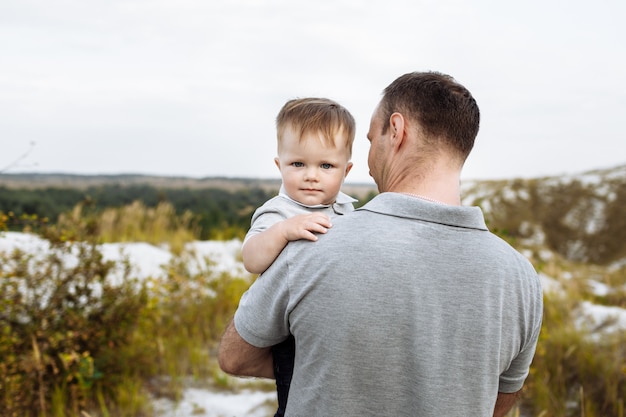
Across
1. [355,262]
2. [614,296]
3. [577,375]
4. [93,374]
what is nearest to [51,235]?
[93,374]

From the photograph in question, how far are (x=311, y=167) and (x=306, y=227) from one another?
59cm

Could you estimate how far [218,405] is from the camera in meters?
4.42

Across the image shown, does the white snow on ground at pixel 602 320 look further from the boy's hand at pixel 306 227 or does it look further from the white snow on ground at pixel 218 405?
the boy's hand at pixel 306 227

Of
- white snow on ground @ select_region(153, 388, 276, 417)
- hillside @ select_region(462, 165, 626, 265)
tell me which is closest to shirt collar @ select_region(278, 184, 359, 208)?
white snow on ground @ select_region(153, 388, 276, 417)

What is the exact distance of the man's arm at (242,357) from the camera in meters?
1.77

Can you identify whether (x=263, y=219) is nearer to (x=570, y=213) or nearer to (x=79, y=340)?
(x=79, y=340)

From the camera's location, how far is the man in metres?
1.45

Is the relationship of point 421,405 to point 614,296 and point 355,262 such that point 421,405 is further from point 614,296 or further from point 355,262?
point 614,296

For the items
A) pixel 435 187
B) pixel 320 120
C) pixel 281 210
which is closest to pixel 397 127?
pixel 435 187

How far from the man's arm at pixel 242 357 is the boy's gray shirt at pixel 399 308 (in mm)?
234

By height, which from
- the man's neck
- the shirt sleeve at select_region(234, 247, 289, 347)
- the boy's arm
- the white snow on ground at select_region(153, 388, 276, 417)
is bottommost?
the white snow on ground at select_region(153, 388, 276, 417)

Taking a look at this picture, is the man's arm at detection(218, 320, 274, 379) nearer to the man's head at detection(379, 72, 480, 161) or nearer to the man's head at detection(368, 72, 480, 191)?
the man's head at detection(368, 72, 480, 191)

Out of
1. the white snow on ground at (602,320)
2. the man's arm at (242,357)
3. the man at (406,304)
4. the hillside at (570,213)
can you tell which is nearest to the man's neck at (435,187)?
the man at (406,304)

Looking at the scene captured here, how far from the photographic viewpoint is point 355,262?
145 cm
